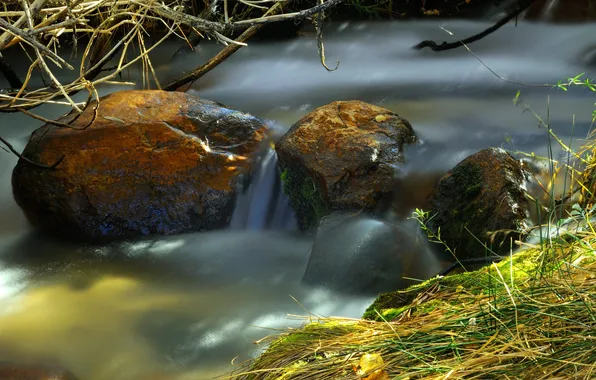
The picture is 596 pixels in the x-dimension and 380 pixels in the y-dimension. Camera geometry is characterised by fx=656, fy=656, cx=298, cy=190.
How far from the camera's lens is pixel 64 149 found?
475 cm

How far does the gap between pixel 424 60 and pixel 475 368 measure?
5471 mm

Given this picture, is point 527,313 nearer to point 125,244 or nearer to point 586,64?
point 125,244

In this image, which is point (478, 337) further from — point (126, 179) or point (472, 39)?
point (472, 39)


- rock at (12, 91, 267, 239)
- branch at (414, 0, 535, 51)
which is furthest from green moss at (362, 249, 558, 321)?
branch at (414, 0, 535, 51)

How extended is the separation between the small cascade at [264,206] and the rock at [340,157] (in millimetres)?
77

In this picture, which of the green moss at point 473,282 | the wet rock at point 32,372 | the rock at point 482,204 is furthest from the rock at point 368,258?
the wet rock at point 32,372

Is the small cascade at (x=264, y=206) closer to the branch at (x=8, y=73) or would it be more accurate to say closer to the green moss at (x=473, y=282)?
the green moss at (x=473, y=282)

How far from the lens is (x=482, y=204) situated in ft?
13.4

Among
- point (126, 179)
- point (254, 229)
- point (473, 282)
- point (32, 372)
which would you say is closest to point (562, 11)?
point (254, 229)

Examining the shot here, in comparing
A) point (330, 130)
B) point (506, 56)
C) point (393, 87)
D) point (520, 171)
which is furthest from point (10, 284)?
point (506, 56)

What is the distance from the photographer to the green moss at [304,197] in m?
4.56

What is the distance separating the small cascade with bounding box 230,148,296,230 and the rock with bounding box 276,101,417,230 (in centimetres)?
8

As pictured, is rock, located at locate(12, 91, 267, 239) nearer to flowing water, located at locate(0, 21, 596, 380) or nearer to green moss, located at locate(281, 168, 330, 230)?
flowing water, located at locate(0, 21, 596, 380)

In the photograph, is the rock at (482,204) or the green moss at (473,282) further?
the rock at (482,204)
